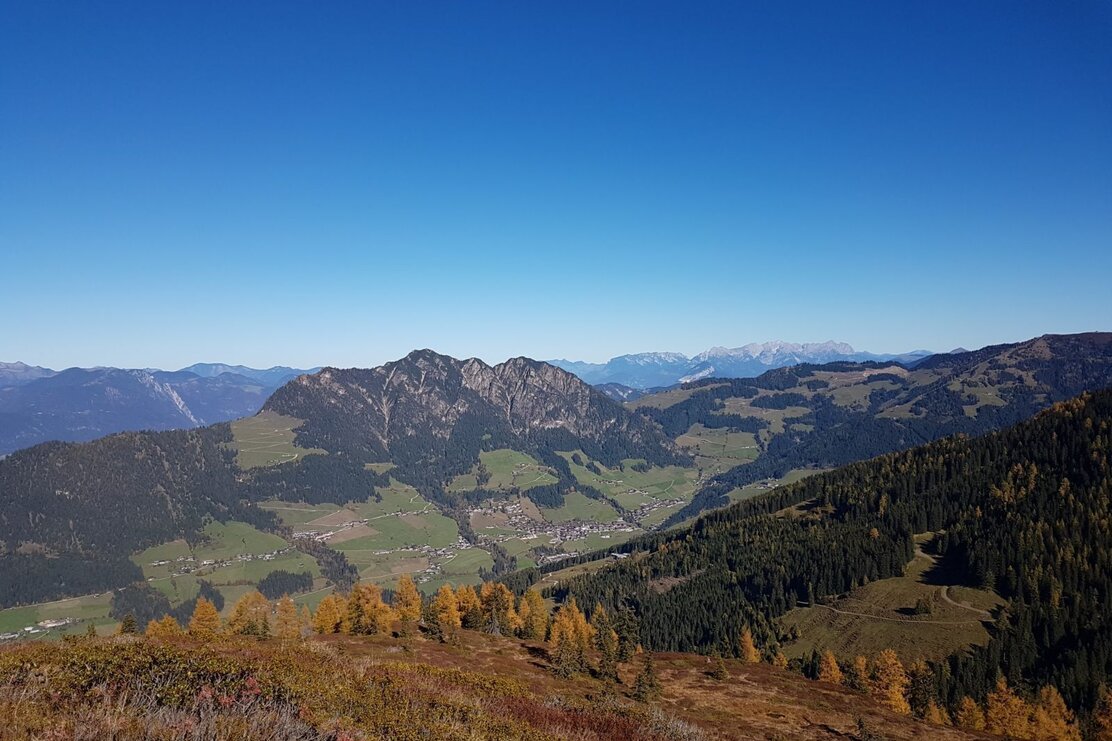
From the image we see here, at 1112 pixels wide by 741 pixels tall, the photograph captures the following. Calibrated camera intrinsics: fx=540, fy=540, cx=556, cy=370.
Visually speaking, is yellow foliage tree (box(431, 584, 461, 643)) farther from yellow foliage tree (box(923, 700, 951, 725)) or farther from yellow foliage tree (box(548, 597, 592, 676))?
yellow foliage tree (box(923, 700, 951, 725))

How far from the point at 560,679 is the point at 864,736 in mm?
27185

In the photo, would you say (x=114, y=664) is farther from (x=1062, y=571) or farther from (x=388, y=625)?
(x=1062, y=571)

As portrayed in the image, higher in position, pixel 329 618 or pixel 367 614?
pixel 367 614

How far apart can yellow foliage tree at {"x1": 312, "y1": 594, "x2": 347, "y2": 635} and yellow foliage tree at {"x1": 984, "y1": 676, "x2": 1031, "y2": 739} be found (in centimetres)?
10365

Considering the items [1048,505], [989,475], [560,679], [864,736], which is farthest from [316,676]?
[989,475]

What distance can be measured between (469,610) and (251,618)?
1331 inches

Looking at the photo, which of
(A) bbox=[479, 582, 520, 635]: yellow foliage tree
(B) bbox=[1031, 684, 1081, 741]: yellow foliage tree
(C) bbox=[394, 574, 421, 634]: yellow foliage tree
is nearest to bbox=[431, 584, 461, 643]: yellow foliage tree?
(C) bbox=[394, 574, 421, 634]: yellow foliage tree

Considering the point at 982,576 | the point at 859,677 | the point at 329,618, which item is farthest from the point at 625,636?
the point at 982,576

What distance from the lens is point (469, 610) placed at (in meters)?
94.8

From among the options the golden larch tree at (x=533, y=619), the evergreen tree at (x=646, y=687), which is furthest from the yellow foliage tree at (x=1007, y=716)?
the golden larch tree at (x=533, y=619)

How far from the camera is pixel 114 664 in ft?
53.8

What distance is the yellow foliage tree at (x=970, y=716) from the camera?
270 feet

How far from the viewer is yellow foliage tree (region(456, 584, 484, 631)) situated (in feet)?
300

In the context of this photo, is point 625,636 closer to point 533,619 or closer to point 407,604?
point 533,619
